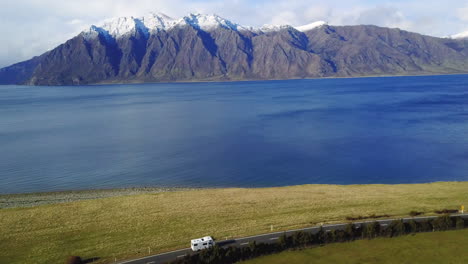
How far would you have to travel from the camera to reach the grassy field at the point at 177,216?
4094 cm

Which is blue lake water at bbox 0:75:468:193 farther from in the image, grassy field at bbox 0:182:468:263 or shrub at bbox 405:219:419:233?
shrub at bbox 405:219:419:233

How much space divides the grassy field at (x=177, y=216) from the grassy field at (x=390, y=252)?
281 inches

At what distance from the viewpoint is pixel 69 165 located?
97000 mm

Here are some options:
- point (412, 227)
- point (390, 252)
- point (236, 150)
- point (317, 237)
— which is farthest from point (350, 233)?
point (236, 150)

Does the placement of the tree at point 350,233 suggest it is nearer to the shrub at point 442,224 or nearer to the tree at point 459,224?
the shrub at point 442,224

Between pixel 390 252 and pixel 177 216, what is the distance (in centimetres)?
2774

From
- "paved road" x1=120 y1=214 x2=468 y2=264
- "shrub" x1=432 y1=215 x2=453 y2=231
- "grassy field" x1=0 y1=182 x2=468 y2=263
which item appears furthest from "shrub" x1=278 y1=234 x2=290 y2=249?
"shrub" x1=432 y1=215 x2=453 y2=231

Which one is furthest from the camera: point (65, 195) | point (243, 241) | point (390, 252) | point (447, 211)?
point (65, 195)

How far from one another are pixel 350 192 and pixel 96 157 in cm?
7391

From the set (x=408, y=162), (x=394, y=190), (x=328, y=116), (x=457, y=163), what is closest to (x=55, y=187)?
(x=394, y=190)

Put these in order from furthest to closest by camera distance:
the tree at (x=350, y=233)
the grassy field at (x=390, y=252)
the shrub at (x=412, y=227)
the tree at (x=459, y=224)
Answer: the tree at (x=459, y=224)
the shrub at (x=412, y=227)
the tree at (x=350, y=233)
the grassy field at (x=390, y=252)

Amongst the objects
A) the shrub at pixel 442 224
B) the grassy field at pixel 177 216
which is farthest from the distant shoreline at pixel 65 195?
the shrub at pixel 442 224

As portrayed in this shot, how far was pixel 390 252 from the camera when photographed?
3666cm

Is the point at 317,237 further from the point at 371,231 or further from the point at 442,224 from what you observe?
the point at 442,224
